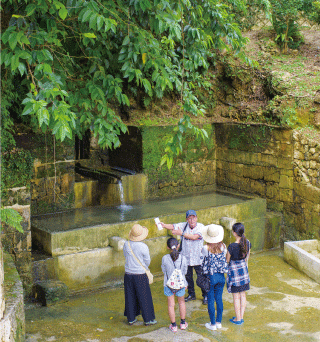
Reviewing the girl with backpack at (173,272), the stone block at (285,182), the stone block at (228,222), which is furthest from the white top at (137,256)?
the stone block at (285,182)

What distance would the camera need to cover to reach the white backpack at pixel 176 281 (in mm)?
5160

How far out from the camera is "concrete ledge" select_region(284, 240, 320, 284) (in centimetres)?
719

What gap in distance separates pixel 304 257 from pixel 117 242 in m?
3.22

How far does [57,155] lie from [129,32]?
2.87 meters

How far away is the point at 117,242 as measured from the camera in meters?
6.72

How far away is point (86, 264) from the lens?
6.70 m

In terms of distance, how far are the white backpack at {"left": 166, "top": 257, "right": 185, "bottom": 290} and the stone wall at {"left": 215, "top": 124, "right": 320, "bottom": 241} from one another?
170 inches

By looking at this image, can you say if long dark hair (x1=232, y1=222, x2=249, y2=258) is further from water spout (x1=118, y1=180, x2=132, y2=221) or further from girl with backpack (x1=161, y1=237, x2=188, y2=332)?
water spout (x1=118, y1=180, x2=132, y2=221)

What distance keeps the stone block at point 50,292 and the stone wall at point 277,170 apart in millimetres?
4985

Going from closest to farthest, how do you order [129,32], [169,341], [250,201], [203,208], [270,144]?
[169,341] < [129,32] < [203,208] < [250,201] < [270,144]

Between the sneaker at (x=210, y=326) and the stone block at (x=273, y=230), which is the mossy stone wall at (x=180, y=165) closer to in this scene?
the stone block at (x=273, y=230)

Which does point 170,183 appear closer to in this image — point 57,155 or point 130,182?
point 130,182

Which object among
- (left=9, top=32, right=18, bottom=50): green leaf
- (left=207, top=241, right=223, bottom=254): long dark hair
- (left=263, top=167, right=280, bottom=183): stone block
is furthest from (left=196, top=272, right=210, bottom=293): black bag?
(left=263, top=167, right=280, bottom=183): stone block

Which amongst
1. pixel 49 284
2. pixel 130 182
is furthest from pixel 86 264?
pixel 130 182
